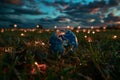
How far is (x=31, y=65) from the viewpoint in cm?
467

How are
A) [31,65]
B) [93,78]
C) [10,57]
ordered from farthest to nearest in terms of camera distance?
1. [10,57]
2. [31,65]
3. [93,78]

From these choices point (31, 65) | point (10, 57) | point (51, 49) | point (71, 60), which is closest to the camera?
point (31, 65)

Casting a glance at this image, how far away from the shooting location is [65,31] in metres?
6.21

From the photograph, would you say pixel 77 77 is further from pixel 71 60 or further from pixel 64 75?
pixel 71 60

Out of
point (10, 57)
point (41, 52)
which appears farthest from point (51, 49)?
point (10, 57)

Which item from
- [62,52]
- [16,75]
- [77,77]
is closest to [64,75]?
[77,77]

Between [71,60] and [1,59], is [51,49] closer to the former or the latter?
[71,60]

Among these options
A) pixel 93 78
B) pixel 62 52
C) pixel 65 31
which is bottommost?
pixel 93 78

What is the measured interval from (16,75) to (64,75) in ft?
2.21

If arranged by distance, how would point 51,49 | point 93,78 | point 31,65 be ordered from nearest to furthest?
1. point 93,78
2. point 31,65
3. point 51,49

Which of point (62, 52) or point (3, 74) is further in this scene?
point (62, 52)

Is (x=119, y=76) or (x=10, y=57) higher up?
(x=10, y=57)

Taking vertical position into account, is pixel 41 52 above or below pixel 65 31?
below

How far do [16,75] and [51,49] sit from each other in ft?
6.96
